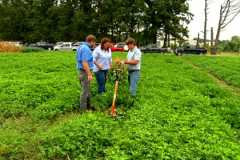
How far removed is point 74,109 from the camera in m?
13.3

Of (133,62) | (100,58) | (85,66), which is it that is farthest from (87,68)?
(133,62)

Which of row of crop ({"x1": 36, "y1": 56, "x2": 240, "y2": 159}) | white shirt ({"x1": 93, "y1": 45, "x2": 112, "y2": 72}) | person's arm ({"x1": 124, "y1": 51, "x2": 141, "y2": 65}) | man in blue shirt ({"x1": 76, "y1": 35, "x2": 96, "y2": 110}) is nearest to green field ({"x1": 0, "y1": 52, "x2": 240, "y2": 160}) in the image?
row of crop ({"x1": 36, "y1": 56, "x2": 240, "y2": 159})

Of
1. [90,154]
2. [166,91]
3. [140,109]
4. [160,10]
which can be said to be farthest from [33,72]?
[160,10]

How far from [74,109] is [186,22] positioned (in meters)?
50.7

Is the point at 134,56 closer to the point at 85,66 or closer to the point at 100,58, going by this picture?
the point at 100,58

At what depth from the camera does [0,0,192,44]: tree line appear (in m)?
59.8

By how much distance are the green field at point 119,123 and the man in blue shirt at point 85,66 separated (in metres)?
0.48

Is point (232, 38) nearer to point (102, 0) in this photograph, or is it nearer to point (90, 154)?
point (102, 0)

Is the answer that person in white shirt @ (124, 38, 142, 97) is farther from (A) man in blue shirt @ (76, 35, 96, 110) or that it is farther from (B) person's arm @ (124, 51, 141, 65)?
(A) man in blue shirt @ (76, 35, 96, 110)

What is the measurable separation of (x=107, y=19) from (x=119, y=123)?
49.7 m

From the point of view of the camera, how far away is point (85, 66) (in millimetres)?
12430

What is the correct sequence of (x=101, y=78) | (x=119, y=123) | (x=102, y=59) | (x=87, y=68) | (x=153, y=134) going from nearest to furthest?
1. (x=153, y=134)
2. (x=119, y=123)
3. (x=87, y=68)
4. (x=102, y=59)
5. (x=101, y=78)

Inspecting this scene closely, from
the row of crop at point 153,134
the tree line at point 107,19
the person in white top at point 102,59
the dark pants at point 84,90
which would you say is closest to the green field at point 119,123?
the row of crop at point 153,134

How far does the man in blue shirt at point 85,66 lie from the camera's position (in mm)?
12498
